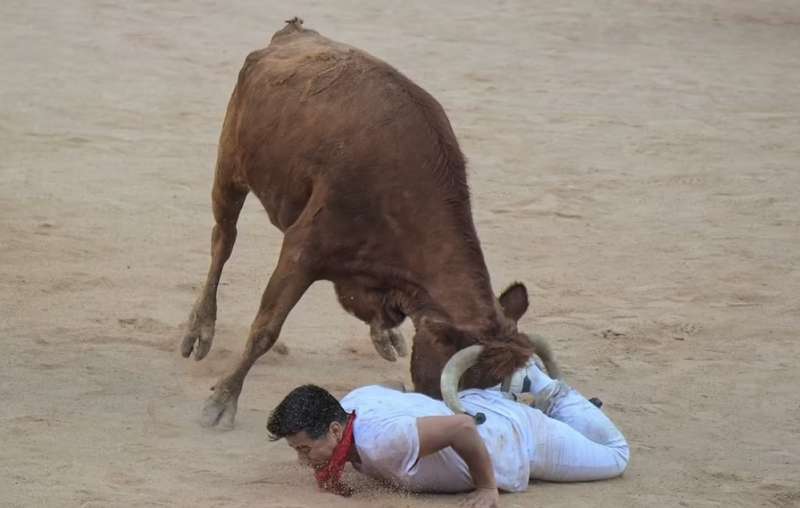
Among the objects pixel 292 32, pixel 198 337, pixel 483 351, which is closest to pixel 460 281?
pixel 483 351

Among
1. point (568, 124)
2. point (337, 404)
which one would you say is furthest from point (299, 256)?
point (568, 124)

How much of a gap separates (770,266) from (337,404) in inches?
201

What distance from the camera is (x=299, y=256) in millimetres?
7180

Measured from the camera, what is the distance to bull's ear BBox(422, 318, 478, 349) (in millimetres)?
6570

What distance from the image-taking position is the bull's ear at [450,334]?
259 inches

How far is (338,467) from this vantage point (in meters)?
6.07

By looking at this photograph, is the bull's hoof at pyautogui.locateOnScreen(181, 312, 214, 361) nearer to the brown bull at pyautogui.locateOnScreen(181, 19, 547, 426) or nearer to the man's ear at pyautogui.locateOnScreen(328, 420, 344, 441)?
the brown bull at pyautogui.locateOnScreen(181, 19, 547, 426)

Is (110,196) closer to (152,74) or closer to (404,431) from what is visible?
(152,74)

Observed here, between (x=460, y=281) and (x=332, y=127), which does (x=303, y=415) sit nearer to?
(x=460, y=281)

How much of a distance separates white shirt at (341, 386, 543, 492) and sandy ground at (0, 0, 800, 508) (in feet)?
0.37

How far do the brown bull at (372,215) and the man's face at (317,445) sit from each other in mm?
775

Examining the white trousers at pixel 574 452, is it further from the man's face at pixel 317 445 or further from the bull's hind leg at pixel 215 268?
the bull's hind leg at pixel 215 268

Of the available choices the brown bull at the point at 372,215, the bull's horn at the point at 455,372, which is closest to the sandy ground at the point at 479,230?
the bull's horn at the point at 455,372

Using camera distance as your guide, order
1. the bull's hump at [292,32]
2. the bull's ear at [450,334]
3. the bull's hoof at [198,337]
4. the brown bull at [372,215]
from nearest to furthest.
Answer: the bull's ear at [450,334]
the brown bull at [372,215]
the bull's hoof at [198,337]
the bull's hump at [292,32]
